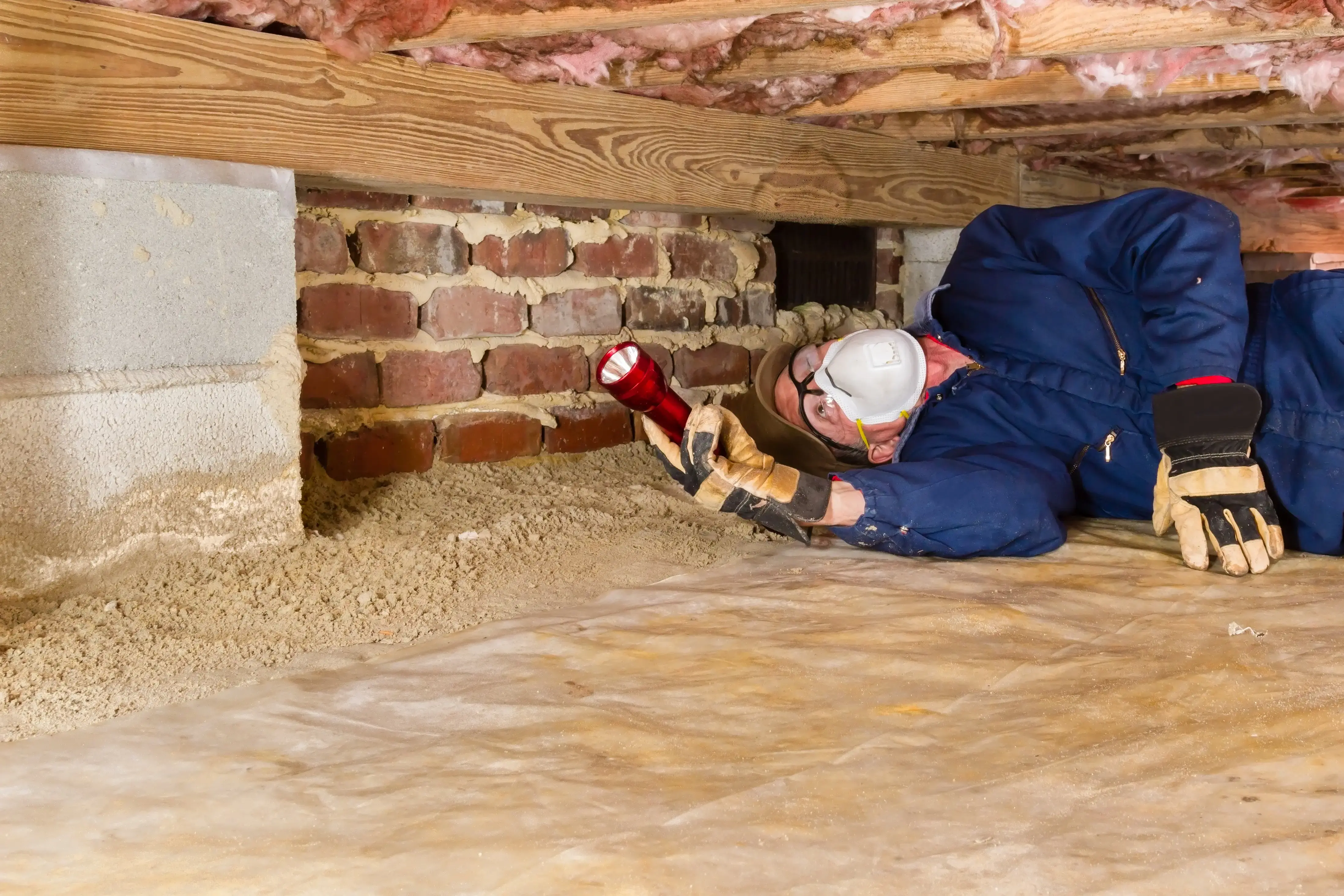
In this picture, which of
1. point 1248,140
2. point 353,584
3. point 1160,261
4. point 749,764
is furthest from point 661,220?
point 749,764

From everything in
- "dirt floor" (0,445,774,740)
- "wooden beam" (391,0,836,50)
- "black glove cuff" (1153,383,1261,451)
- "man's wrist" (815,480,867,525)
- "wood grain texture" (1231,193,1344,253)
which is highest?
"wooden beam" (391,0,836,50)

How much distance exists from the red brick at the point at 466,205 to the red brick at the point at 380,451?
406mm

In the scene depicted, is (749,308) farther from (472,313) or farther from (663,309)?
(472,313)

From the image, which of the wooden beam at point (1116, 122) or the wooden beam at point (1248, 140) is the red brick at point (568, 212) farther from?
the wooden beam at point (1248, 140)

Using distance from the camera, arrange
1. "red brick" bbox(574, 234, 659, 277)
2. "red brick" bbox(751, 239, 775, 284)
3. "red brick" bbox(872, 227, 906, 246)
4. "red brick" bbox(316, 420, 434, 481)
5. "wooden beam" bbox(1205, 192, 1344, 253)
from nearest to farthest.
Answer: "red brick" bbox(316, 420, 434, 481) → "red brick" bbox(574, 234, 659, 277) → "red brick" bbox(751, 239, 775, 284) → "red brick" bbox(872, 227, 906, 246) → "wooden beam" bbox(1205, 192, 1344, 253)

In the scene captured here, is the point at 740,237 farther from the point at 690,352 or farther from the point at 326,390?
the point at 326,390

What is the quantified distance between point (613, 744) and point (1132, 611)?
0.88 metres

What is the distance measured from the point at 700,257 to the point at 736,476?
3.10ft

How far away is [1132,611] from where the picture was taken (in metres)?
1.67

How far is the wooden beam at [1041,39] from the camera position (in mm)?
1661

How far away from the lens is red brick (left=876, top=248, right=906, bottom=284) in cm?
315

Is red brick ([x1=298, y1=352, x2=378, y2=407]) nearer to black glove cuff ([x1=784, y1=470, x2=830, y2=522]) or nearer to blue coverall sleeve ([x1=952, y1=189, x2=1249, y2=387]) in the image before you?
black glove cuff ([x1=784, y1=470, x2=830, y2=522])

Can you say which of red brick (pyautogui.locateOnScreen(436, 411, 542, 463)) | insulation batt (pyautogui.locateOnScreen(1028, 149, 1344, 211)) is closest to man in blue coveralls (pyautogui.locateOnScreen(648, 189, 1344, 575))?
red brick (pyautogui.locateOnScreen(436, 411, 542, 463))

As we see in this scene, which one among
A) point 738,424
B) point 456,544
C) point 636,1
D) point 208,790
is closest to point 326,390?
point 456,544
